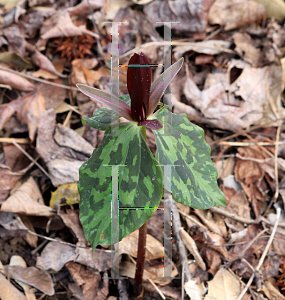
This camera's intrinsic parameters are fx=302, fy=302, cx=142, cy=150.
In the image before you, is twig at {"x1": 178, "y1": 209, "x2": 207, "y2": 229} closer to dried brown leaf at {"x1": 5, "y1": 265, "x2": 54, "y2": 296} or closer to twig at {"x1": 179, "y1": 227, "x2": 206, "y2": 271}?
twig at {"x1": 179, "y1": 227, "x2": 206, "y2": 271}

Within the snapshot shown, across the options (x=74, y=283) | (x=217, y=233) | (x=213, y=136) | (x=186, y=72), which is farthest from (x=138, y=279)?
(x=186, y=72)

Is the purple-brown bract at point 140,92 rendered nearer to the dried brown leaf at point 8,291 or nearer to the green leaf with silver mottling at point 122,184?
the green leaf with silver mottling at point 122,184

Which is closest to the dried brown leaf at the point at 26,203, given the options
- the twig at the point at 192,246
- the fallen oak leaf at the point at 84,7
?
the twig at the point at 192,246

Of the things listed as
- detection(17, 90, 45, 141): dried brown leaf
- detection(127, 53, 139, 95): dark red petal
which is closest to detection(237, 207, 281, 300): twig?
detection(127, 53, 139, 95): dark red petal

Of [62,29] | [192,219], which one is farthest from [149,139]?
[62,29]

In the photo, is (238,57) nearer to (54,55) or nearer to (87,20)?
(87,20)

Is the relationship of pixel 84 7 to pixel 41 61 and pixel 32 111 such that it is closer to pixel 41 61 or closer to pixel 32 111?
pixel 41 61
